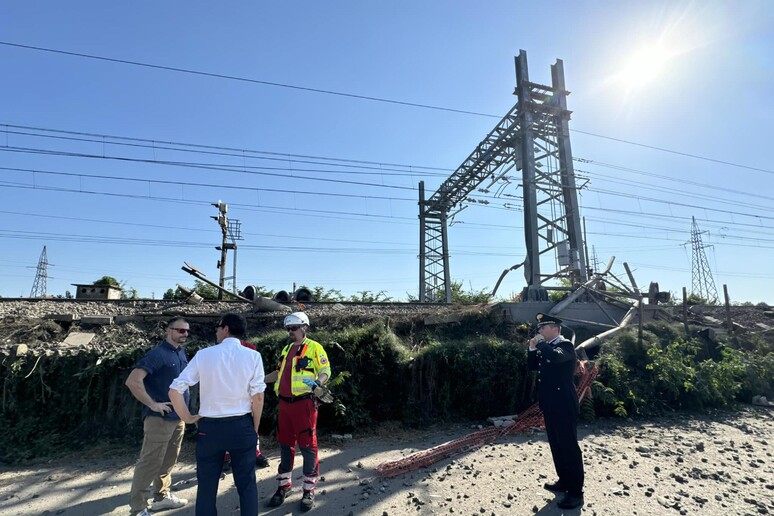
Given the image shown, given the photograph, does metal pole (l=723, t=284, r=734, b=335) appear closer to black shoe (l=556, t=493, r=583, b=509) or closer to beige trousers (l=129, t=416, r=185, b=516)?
black shoe (l=556, t=493, r=583, b=509)

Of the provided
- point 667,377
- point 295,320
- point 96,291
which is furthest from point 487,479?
point 96,291

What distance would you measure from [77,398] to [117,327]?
2.30 m

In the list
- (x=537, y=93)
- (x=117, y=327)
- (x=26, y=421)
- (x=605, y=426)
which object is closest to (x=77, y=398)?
(x=26, y=421)

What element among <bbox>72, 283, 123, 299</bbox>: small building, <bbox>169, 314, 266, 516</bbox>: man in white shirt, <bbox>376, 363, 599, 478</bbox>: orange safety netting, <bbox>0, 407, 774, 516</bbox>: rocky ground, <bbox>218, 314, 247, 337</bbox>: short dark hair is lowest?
<bbox>0, 407, 774, 516</bbox>: rocky ground

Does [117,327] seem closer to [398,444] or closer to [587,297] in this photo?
[398,444]

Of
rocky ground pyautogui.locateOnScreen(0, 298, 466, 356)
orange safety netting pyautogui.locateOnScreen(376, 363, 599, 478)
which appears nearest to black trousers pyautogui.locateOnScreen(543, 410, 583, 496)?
orange safety netting pyautogui.locateOnScreen(376, 363, 599, 478)

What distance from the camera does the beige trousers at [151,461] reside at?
395 centimetres

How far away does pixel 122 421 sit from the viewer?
6.73 meters

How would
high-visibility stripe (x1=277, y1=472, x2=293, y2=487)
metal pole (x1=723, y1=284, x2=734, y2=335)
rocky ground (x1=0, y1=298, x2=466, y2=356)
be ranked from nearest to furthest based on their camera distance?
high-visibility stripe (x1=277, y1=472, x2=293, y2=487) → rocky ground (x1=0, y1=298, x2=466, y2=356) → metal pole (x1=723, y1=284, x2=734, y2=335)

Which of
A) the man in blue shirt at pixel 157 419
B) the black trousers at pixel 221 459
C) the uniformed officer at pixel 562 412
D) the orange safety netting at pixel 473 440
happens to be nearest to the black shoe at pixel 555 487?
the uniformed officer at pixel 562 412

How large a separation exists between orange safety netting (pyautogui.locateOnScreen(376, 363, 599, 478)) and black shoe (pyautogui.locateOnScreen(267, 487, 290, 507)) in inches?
49.6

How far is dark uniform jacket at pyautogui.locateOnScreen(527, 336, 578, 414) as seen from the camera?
4492 mm

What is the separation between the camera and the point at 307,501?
165 inches

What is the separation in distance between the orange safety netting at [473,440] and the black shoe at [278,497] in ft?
4.13
